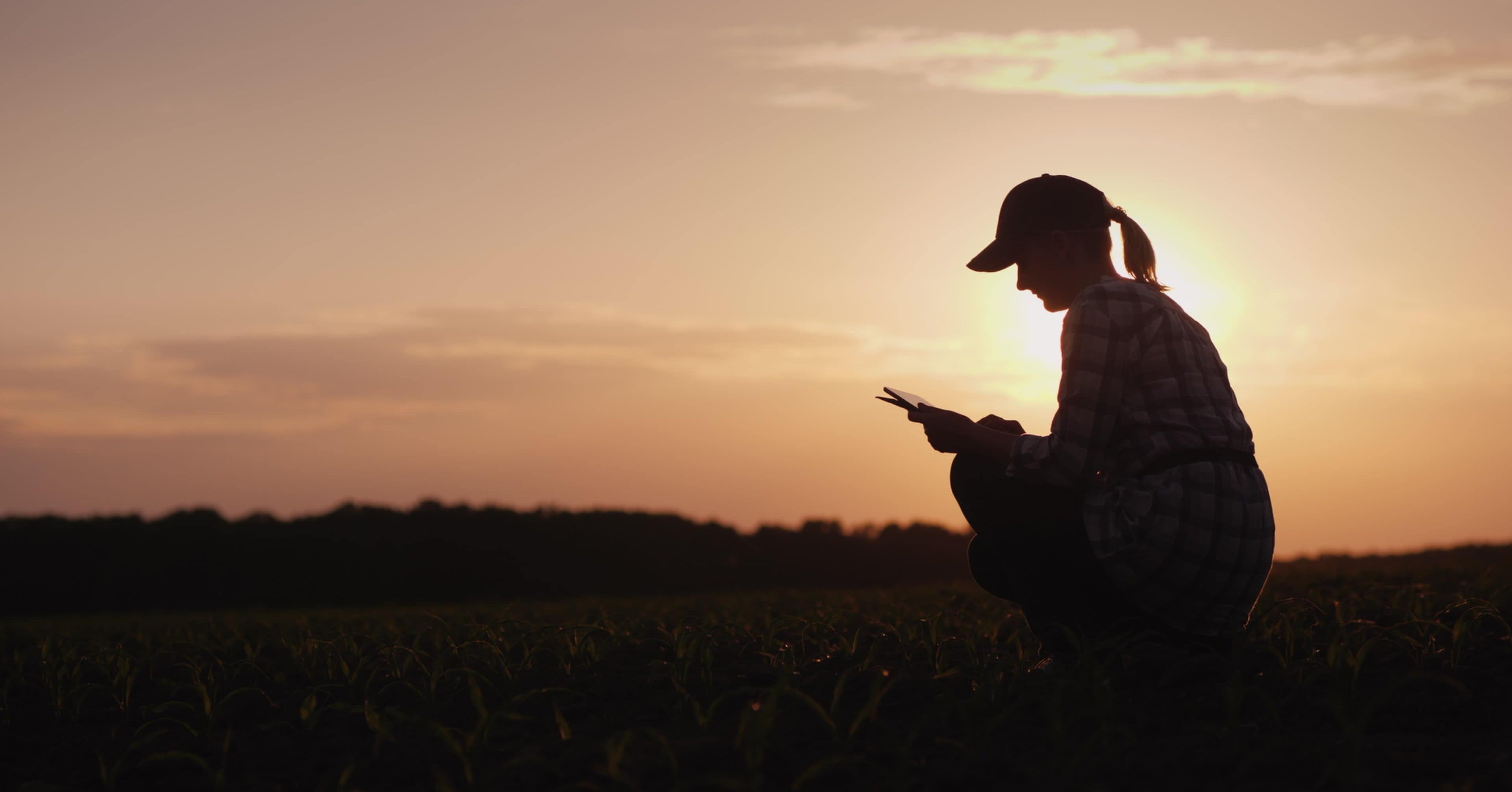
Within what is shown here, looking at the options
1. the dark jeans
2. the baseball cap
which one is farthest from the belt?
the baseball cap

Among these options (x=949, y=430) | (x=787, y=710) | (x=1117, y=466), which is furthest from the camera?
(x=949, y=430)

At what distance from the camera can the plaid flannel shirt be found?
355cm

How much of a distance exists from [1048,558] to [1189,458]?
65cm

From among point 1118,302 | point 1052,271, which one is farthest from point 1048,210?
point 1118,302

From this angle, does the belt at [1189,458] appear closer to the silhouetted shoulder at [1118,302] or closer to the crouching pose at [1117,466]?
the crouching pose at [1117,466]

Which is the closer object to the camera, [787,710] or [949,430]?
[787,710]

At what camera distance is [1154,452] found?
361 centimetres

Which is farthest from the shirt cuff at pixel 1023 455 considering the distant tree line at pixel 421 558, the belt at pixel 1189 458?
the distant tree line at pixel 421 558

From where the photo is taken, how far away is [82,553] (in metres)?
16.5

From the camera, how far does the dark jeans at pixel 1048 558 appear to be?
3.82 m

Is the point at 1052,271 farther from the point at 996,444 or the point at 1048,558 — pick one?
the point at 1048,558

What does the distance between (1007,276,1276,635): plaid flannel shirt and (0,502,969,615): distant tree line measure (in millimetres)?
12251

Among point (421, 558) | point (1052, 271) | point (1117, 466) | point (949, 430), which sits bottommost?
point (421, 558)

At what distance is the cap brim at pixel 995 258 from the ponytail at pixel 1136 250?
410 mm
